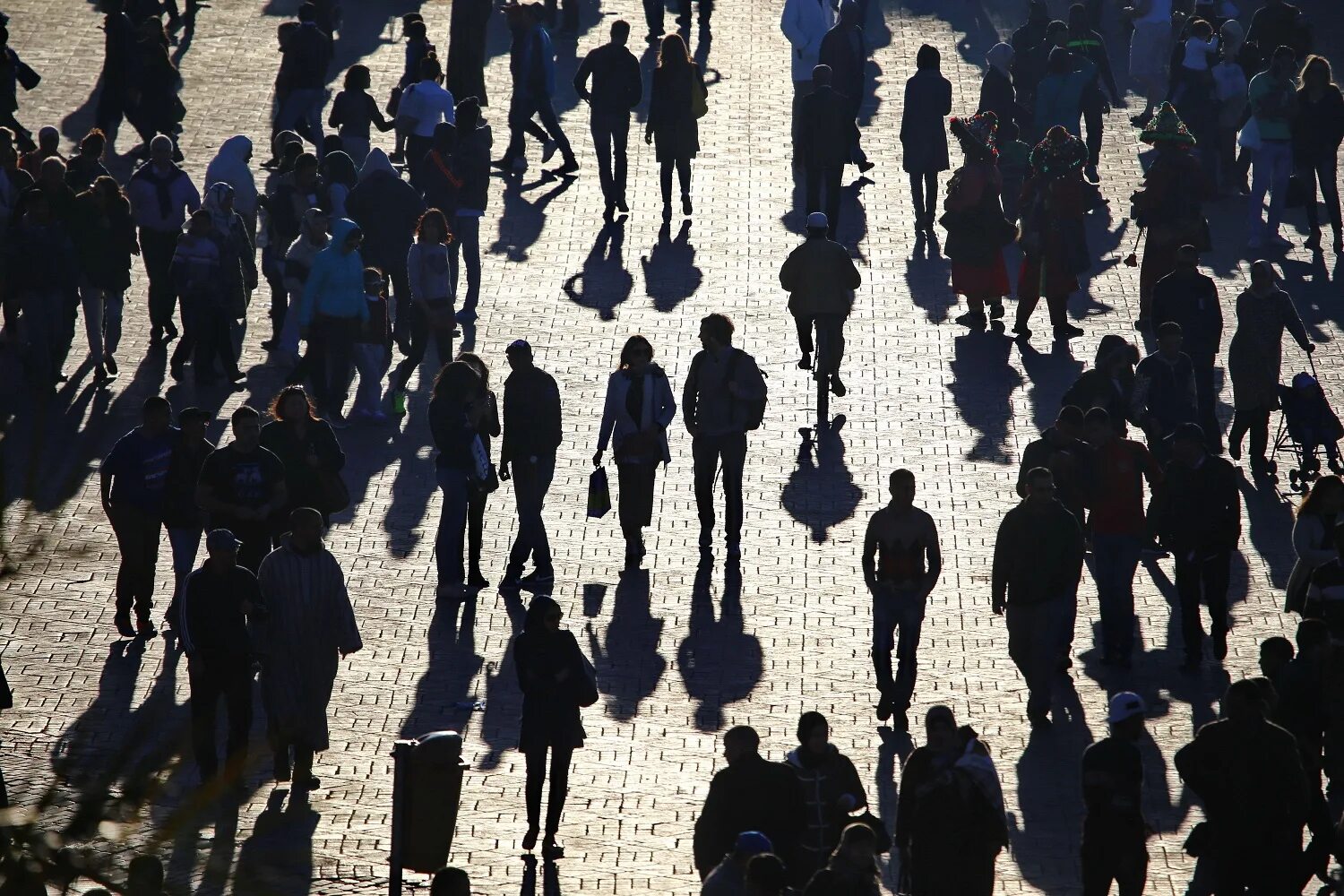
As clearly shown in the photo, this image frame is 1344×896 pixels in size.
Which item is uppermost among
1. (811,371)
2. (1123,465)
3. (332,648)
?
(811,371)

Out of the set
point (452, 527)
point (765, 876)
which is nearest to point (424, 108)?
point (452, 527)

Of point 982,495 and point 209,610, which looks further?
point 982,495

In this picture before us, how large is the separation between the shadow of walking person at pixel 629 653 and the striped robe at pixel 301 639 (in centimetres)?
182

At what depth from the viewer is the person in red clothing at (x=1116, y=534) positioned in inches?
526

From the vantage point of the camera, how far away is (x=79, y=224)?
57.9ft

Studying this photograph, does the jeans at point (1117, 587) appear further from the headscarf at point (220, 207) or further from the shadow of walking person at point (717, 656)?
the headscarf at point (220, 207)

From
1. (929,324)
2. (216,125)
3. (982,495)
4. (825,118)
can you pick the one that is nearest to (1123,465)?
(982,495)

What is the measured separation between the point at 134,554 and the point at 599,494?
3016mm

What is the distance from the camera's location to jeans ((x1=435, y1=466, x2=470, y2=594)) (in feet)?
46.6

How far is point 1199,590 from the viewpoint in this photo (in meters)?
13.2

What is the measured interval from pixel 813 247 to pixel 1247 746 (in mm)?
8072

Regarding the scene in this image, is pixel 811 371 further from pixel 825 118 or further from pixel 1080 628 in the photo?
pixel 1080 628

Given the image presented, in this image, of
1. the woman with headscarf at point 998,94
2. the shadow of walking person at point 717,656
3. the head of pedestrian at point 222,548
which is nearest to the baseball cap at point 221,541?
the head of pedestrian at point 222,548

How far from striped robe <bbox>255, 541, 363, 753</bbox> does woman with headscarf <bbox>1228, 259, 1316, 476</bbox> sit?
24.8ft
